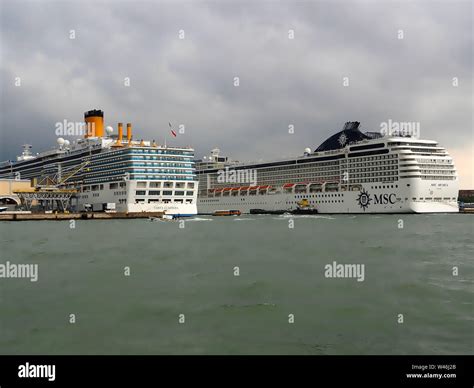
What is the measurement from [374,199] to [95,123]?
59128mm

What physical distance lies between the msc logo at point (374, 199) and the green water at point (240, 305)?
57.4m

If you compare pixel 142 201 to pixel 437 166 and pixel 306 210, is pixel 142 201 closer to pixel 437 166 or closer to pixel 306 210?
pixel 306 210

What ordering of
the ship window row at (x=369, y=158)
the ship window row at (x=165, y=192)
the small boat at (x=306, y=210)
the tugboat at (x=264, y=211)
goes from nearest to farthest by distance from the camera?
the ship window row at (x=165, y=192) → the ship window row at (x=369, y=158) → the small boat at (x=306, y=210) → the tugboat at (x=264, y=211)

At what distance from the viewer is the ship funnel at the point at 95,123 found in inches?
4013

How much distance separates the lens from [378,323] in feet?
39.0

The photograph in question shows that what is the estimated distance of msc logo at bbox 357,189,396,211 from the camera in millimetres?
80000

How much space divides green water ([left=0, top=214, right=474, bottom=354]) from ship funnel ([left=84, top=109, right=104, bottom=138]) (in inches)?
3223

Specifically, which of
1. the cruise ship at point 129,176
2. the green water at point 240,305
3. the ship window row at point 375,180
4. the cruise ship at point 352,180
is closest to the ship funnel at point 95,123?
the cruise ship at point 129,176

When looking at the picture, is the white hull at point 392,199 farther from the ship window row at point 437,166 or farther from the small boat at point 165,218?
the small boat at point 165,218

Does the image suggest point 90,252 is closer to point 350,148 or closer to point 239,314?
point 239,314

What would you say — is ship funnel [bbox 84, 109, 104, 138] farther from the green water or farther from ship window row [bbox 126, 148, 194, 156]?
the green water

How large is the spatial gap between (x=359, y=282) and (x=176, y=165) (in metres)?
64.3

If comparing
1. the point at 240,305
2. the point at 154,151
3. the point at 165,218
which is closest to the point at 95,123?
the point at 154,151

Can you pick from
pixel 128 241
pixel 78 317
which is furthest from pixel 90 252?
pixel 78 317
